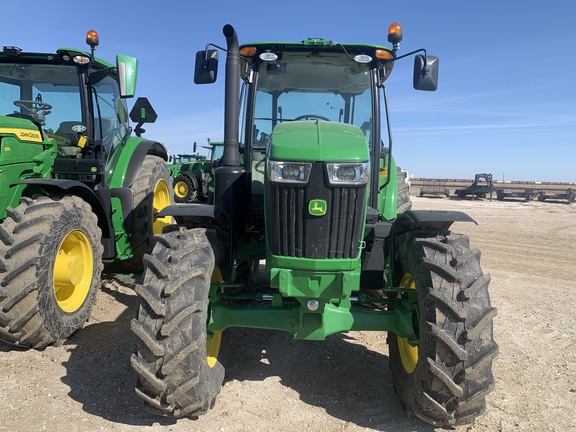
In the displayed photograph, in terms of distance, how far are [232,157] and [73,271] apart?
6.20 feet

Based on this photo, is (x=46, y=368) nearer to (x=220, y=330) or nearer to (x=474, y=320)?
(x=220, y=330)

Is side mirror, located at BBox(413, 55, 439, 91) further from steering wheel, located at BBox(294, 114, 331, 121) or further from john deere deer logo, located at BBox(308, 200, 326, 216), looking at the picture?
john deere deer logo, located at BBox(308, 200, 326, 216)

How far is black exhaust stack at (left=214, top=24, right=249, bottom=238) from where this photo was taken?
3.33 meters

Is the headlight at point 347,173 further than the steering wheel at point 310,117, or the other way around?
the steering wheel at point 310,117

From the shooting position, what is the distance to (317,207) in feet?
9.05

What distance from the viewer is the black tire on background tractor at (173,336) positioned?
2.51 meters

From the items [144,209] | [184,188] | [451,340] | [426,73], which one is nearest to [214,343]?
[451,340]

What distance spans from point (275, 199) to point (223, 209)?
67 centimetres

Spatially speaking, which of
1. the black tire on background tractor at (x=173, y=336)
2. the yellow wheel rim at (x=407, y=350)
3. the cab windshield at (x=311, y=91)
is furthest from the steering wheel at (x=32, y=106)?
the yellow wheel rim at (x=407, y=350)

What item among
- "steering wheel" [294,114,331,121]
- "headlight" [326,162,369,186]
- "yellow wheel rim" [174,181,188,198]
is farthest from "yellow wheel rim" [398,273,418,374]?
"yellow wheel rim" [174,181,188,198]

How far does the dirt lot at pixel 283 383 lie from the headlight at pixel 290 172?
5.15 ft

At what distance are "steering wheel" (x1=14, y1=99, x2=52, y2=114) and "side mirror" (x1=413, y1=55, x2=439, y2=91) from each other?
13.3ft

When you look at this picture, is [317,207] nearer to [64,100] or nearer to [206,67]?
[206,67]

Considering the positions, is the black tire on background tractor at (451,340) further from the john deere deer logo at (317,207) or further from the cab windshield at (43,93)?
the cab windshield at (43,93)
